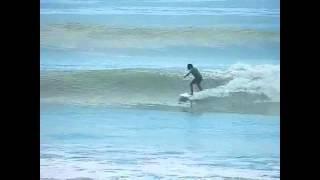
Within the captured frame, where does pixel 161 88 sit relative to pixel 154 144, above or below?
above

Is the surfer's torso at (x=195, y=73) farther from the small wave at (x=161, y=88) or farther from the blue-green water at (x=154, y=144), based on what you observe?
the blue-green water at (x=154, y=144)

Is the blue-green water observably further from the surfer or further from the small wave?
the surfer

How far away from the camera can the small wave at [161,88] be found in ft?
11.9

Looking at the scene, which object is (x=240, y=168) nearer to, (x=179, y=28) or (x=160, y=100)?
(x=160, y=100)

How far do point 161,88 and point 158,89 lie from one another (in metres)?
0.02

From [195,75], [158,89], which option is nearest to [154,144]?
[158,89]

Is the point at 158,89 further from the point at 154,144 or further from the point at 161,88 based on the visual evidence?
the point at 154,144

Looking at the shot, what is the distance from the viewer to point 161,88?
12.1ft

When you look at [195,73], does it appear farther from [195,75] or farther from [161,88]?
[161,88]

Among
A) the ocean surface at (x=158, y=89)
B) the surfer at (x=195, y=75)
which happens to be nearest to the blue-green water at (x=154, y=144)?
the ocean surface at (x=158, y=89)

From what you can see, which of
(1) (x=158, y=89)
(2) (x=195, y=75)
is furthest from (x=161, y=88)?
(2) (x=195, y=75)

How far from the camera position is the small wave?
364 cm

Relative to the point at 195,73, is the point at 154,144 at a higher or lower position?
lower
